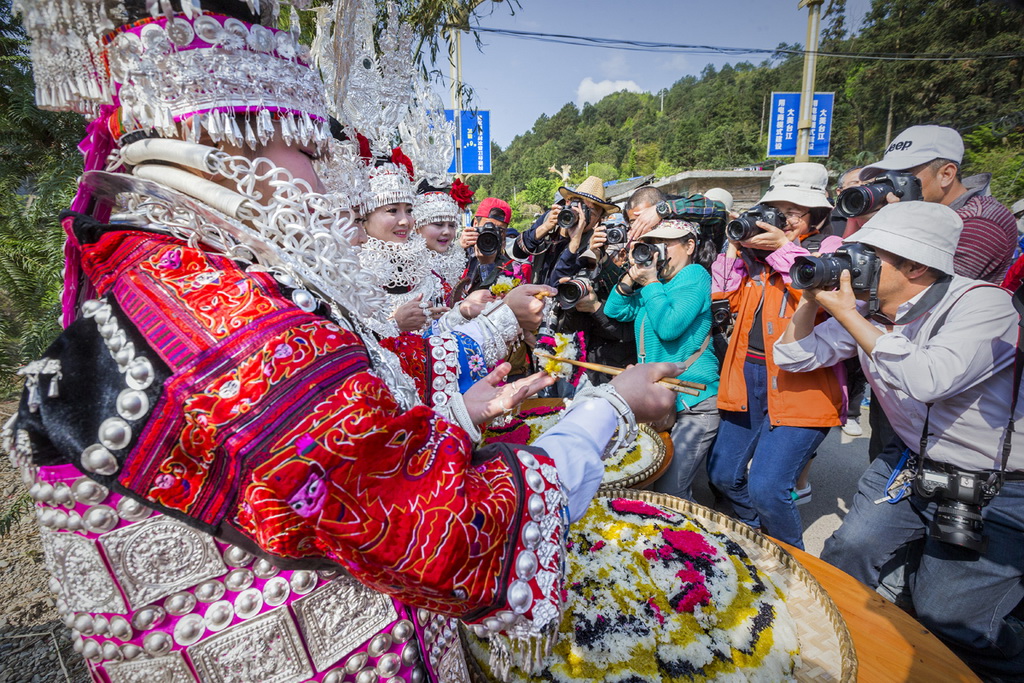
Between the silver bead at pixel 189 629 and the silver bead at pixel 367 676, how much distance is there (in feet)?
0.92

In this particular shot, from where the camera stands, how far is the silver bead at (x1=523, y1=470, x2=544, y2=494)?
0.88 metres

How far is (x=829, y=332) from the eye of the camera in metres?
2.41

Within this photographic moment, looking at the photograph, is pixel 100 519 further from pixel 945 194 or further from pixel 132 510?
pixel 945 194

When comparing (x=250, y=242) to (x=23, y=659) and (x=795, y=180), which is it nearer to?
(x=23, y=659)

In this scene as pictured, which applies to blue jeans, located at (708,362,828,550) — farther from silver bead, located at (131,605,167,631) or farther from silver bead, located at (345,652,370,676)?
silver bead, located at (131,605,167,631)

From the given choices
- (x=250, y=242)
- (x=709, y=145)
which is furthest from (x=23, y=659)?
(x=709, y=145)

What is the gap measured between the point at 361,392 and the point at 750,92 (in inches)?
2246

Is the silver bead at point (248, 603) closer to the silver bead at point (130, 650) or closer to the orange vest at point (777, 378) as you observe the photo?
the silver bead at point (130, 650)

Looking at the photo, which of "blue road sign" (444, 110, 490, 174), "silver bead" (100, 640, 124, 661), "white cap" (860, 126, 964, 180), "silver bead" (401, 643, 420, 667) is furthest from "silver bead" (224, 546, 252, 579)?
"blue road sign" (444, 110, 490, 174)

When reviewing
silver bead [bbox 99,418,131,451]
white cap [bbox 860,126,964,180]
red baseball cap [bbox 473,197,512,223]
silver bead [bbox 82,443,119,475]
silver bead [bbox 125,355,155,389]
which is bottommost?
silver bead [bbox 82,443,119,475]

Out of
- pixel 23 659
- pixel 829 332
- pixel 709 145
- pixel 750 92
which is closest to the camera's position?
pixel 23 659

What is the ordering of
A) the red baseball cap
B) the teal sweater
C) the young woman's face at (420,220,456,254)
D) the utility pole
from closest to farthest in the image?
the teal sweater, the young woman's face at (420,220,456,254), the red baseball cap, the utility pole

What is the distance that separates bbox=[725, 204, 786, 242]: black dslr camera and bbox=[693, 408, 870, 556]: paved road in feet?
6.84

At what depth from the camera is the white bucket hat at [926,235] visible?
5.97 ft
